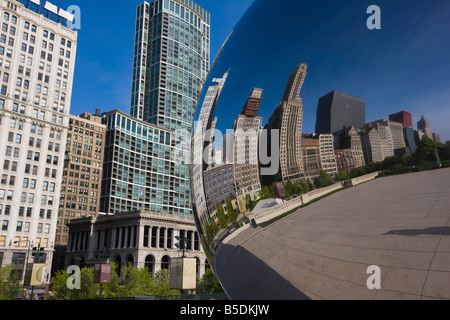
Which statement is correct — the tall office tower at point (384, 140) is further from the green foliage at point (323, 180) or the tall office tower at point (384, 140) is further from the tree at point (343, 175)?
the green foliage at point (323, 180)

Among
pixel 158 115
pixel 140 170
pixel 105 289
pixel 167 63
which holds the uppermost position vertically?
pixel 167 63

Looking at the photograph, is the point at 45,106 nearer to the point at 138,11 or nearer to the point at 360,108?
the point at 360,108

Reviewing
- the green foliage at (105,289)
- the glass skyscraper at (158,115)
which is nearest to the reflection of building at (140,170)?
the glass skyscraper at (158,115)

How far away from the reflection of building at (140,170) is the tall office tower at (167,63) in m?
14.9

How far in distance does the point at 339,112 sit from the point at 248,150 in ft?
2.16

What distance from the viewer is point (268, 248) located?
6.85ft

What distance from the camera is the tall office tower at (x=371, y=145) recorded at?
1924mm

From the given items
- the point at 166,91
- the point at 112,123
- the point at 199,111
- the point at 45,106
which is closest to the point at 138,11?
the point at 166,91

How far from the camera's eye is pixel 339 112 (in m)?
1.94

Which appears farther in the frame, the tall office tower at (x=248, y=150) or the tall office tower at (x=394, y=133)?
the tall office tower at (x=248, y=150)

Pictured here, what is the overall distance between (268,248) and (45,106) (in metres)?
86.2

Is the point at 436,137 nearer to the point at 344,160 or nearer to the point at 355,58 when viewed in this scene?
the point at 344,160

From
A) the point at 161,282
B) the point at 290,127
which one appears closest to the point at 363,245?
the point at 290,127

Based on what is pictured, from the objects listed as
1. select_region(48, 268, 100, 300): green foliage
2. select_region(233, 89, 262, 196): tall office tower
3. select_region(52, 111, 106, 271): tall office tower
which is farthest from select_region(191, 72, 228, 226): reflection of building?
select_region(52, 111, 106, 271): tall office tower
